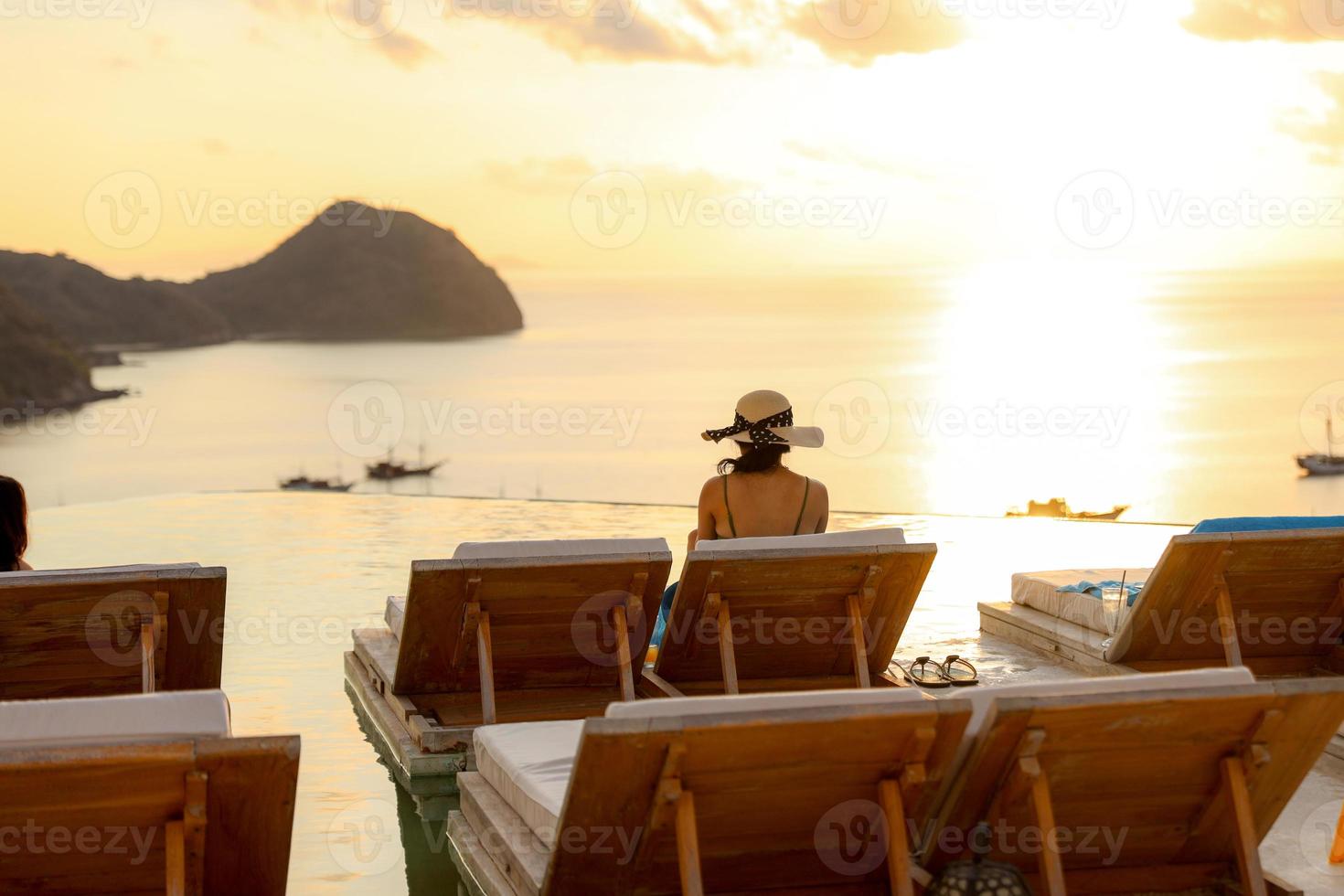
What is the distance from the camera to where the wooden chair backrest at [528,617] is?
442cm

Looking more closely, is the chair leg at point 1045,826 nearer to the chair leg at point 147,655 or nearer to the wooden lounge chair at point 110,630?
the wooden lounge chair at point 110,630

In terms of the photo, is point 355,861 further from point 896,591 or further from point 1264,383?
point 1264,383

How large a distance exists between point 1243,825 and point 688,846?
110 centimetres

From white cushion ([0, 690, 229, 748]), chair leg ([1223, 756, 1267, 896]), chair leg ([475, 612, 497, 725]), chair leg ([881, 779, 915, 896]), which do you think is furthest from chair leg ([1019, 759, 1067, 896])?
chair leg ([475, 612, 497, 725])

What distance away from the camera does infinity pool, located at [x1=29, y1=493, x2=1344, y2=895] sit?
4250mm

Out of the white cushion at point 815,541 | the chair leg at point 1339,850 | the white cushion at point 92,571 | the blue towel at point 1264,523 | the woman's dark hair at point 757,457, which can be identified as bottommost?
the chair leg at point 1339,850

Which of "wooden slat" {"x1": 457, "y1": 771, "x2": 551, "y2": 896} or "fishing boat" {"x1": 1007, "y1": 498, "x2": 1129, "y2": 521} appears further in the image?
"fishing boat" {"x1": 1007, "y1": 498, "x2": 1129, "y2": 521}

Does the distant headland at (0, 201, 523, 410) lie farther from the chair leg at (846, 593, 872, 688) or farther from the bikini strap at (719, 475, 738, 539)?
the chair leg at (846, 593, 872, 688)

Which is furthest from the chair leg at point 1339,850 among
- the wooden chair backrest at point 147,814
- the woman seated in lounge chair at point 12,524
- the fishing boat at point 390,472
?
the fishing boat at point 390,472

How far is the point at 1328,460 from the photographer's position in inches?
1321

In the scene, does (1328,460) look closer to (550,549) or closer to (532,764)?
(550,549)

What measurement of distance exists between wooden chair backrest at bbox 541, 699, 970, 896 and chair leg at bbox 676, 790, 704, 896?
0.11 feet

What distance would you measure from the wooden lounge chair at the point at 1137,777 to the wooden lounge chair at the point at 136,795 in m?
1.24

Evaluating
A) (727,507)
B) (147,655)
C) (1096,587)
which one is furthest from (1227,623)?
(147,655)
